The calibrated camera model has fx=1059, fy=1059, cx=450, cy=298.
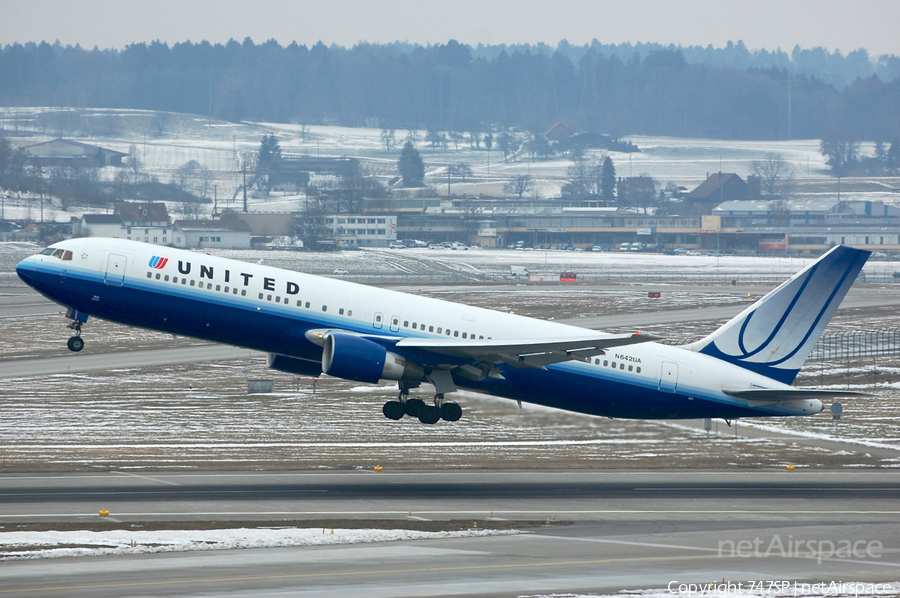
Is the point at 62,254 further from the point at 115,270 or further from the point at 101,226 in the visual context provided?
the point at 101,226

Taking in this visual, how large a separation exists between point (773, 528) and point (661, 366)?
474 inches

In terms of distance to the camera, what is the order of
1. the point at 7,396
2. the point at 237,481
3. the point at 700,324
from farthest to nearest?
the point at 700,324
the point at 7,396
the point at 237,481

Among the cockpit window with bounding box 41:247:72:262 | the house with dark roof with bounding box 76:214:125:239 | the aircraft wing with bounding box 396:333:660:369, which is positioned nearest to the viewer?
the aircraft wing with bounding box 396:333:660:369

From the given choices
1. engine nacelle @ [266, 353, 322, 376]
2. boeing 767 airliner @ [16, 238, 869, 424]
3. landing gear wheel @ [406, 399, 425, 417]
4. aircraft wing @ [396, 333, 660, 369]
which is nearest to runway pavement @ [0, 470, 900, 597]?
landing gear wheel @ [406, 399, 425, 417]

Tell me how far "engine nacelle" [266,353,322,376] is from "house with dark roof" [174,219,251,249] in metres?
140

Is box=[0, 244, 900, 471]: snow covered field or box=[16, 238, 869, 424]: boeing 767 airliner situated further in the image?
box=[0, 244, 900, 471]: snow covered field

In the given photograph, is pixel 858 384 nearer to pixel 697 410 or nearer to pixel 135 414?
pixel 697 410

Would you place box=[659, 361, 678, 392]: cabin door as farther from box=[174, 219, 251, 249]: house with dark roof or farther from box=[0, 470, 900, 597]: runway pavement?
box=[174, 219, 251, 249]: house with dark roof

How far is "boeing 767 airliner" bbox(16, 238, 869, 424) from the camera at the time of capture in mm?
46281

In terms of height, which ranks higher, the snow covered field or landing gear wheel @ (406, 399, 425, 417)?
landing gear wheel @ (406, 399, 425, 417)

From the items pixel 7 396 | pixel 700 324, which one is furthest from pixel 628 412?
pixel 700 324

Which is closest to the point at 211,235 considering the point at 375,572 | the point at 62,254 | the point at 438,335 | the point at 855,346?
the point at 855,346

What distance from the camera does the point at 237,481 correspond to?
49.4 metres

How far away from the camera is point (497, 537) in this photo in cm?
3900
